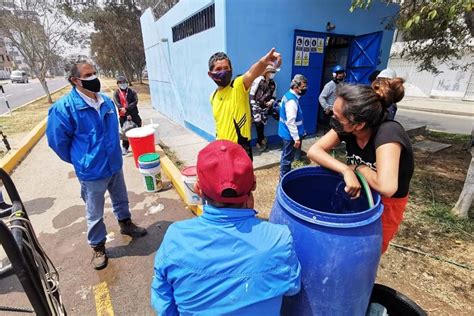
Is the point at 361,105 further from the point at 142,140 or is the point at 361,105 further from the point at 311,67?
the point at 311,67

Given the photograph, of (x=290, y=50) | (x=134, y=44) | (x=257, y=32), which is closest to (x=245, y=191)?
(x=257, y=32)

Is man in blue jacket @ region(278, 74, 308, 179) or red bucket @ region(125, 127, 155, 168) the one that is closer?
man in blue jacket @ region(278, 74, 308, 179)

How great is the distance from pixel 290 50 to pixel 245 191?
A: 536cm

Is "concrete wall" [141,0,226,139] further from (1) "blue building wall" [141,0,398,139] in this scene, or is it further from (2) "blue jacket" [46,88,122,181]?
(2) "blue jacket" [46,88,122,181]

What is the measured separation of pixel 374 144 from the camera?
144 cm

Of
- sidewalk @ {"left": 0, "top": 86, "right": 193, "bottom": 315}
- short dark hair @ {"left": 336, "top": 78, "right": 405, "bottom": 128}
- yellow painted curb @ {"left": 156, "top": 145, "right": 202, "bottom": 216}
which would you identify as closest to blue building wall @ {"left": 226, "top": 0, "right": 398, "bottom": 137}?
yellow painted curb @ {"left": 156, "top": 145, "right": 202, "bottom": 216}

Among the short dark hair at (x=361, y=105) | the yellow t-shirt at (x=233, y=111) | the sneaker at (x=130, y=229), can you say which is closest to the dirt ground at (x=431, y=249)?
the yellow t-shirt at (x=233, y=111)

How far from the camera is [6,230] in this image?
41.1 inches

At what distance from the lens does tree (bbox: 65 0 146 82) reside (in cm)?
1924

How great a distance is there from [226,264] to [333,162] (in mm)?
895

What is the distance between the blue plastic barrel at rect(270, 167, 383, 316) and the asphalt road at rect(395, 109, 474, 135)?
31.2ft

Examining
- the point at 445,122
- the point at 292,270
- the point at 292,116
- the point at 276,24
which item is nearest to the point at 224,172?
the point at 292,270

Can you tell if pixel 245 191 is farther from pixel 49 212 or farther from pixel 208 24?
pixel 208 24

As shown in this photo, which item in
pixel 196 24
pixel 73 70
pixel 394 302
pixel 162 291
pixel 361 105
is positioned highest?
pixel 196 24
